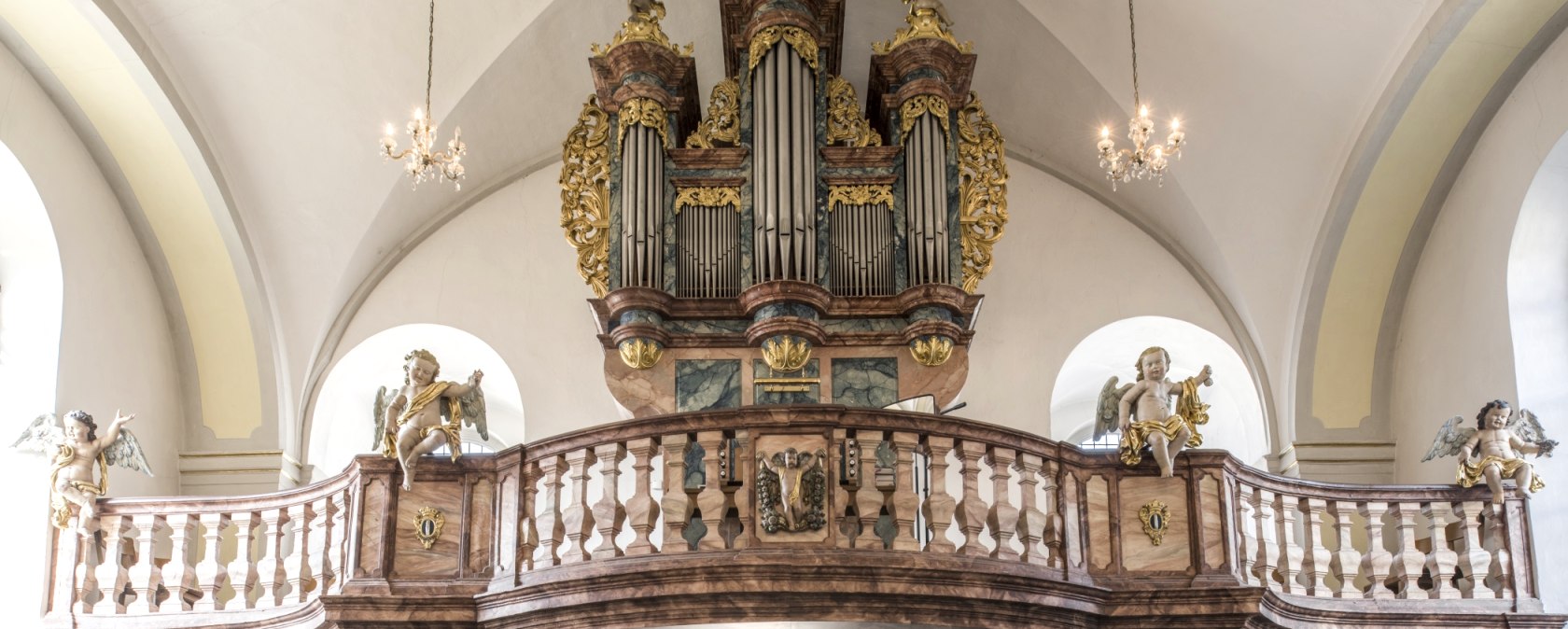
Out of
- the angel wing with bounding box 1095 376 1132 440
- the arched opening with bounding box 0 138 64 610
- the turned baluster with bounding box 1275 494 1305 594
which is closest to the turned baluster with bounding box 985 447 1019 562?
the angel wing with bounding box 1095 376 1132 440

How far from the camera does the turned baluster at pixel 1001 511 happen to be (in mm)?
11422

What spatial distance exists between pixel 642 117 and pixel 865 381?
2977mm

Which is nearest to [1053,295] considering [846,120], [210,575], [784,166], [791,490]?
[846,120]

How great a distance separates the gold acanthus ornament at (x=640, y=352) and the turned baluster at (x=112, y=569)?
399 centimetres

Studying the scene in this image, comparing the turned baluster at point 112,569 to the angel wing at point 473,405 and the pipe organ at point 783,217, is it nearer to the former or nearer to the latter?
the angel wing at point 473,405

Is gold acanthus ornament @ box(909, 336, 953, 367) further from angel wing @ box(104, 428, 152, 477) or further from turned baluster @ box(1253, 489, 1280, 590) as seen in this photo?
angel wing @ box(104, 428, 152, 477)

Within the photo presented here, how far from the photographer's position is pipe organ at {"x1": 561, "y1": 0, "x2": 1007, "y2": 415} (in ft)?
46.0

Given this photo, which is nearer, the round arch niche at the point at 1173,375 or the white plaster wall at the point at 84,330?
the white plaster wall at the point at 84,330

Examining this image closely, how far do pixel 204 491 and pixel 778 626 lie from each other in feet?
22.7

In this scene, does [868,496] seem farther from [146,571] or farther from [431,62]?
[431,62]

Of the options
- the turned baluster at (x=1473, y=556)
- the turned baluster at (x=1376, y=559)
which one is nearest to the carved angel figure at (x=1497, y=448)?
the turned baluster at (x=1473, y=556)

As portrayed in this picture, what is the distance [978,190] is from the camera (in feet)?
48.3

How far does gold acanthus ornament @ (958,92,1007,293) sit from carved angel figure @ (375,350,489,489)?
4447 mm

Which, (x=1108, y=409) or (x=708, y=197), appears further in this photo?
(x=708, y=197)
